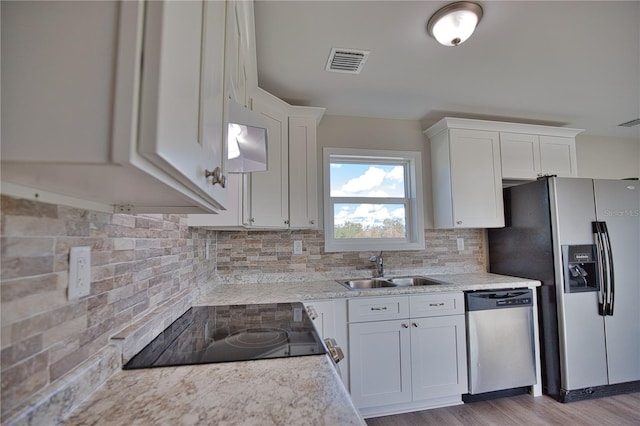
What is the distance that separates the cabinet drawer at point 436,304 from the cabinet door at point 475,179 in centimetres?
70

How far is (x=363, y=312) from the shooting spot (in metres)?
2.12

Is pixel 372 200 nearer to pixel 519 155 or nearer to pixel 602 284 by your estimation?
pixel 519 155

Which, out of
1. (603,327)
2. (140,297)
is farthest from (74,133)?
(603,327)

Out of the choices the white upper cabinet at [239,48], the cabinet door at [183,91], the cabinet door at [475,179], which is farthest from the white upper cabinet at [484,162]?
the cabinet door at [183,91]

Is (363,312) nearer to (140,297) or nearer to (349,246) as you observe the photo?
(349,246)

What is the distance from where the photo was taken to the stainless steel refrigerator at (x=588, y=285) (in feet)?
7.51

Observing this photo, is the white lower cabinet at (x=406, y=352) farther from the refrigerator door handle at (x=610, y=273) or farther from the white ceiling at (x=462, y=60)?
the white ceiling at (x=462, y=60)

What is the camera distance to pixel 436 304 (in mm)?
2221

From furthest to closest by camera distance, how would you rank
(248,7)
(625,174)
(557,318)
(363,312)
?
(625,174) < (557,318) < (363,312) < (248,7)

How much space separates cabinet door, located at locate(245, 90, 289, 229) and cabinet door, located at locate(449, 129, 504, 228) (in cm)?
151

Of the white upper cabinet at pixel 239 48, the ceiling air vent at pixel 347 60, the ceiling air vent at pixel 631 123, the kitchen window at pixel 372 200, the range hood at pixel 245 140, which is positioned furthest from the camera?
the ceiling air vent at pixel 631 123

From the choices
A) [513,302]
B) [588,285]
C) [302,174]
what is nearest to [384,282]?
[513,302]

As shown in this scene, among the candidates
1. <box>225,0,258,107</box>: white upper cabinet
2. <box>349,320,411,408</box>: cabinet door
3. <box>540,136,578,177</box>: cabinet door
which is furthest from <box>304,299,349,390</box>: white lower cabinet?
<box>540,136,578,177</box>: cabinet door

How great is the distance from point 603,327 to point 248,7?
3.31m
